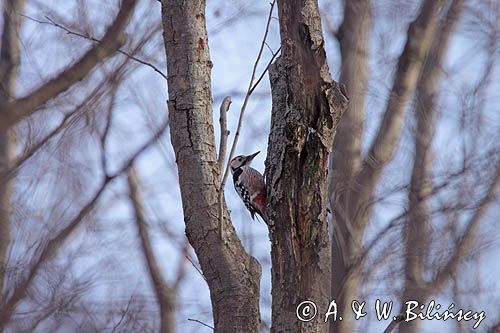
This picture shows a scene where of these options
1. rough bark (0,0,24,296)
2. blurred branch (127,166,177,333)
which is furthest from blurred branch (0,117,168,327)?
blurred branch (127,166,177,333)

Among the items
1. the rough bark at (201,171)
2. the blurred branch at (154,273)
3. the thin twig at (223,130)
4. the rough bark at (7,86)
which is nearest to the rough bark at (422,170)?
the blurred branch at (154,273)

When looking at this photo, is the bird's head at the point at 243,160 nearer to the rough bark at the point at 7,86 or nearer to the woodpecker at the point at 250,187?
the woodpecker at the point at 250,187

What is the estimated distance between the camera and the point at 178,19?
311 cm

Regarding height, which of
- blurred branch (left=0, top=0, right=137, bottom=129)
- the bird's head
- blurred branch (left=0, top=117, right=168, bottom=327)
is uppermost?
the bird's head

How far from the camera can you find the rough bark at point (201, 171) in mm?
2922

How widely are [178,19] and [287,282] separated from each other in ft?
3.49

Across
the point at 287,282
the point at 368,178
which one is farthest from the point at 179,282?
the point at 287,282

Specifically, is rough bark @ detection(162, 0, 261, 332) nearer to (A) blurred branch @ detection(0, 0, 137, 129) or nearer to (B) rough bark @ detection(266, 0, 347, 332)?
(B) rough bark @ detection(266, 0, 347, 332)

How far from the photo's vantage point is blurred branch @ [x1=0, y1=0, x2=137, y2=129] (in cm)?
329

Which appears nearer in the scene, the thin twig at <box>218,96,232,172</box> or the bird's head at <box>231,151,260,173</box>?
the thin twig at <box>218,96,232,172</box>

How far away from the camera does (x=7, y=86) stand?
3797mm

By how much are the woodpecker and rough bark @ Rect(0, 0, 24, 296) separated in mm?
1232

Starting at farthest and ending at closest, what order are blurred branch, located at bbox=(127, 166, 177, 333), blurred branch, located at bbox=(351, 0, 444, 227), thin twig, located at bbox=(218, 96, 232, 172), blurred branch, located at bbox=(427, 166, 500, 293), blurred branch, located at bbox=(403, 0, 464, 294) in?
blurred branch, located at bbox=(351, 0, 444, 227) → blurred branch, located at bbox=(127, 166, 177, 333) → blurred branch, located at bbox=(403, 0, 464, 294) → blurred branch, located at bbox=(427, 166, 500, 293) → thin twig, located at bbox=(218, 96, 232, 172)

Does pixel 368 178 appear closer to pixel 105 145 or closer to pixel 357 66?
pixel 357 66
